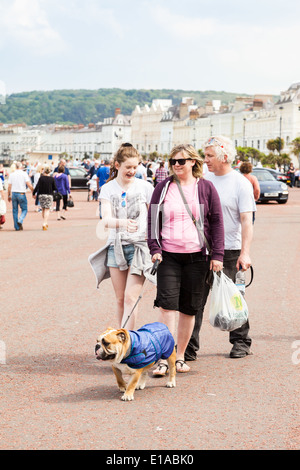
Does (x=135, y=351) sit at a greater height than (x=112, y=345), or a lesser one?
lesser

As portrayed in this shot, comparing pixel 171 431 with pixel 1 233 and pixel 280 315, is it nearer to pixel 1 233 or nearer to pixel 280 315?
pixel 280 315

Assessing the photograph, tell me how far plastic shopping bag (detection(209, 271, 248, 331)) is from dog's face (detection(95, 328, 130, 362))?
1095mm

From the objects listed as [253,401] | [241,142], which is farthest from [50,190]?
[241,142]

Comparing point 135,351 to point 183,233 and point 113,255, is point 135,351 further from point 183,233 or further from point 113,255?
point 113,255

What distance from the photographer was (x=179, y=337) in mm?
6641

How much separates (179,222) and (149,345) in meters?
1.00

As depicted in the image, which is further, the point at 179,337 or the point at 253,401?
the point at 179,337

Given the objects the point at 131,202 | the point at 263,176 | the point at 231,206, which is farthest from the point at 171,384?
the point at 263,176

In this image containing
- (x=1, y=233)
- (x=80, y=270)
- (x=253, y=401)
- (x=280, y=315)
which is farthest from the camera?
(x=1, y=233)

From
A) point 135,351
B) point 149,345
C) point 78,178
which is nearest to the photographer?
point 135,351

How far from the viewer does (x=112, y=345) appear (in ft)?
17.7

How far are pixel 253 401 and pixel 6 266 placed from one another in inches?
323

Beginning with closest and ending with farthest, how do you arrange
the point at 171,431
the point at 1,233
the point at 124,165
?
1. the point at 171,431
2. the point at 124,165
3. the point at 1,233

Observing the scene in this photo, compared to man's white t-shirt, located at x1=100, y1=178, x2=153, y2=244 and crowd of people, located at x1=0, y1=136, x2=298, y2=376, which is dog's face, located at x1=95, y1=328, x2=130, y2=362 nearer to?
crowd of people, located at x1=0, y1=136, x2=298, y2=376
